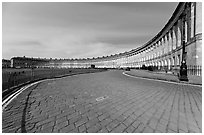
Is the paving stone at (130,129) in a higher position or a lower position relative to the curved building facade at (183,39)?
lower

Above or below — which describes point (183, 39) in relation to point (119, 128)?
above

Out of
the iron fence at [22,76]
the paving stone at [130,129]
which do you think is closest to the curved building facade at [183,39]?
the paving stone at [130,129]

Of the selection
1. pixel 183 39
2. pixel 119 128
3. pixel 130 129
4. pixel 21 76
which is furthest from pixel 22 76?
pixel 183 39

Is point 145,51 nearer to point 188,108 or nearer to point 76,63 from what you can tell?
point 188,108

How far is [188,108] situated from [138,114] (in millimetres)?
2134

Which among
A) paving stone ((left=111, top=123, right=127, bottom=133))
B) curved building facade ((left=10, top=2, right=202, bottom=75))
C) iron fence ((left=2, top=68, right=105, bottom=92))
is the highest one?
curved building facade ((left=10, top=2, right=202, bottom=75))

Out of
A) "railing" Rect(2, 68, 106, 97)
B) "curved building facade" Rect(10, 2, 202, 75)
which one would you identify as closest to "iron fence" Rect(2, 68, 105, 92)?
"railing" Rect(2, 68, 106, 97)

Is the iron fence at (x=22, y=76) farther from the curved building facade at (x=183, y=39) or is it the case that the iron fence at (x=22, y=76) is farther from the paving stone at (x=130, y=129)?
the curved building facade at (x=183, y=39)

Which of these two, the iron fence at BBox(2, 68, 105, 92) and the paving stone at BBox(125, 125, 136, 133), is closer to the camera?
the paving stone at BBox(125, 125, 136, 133)

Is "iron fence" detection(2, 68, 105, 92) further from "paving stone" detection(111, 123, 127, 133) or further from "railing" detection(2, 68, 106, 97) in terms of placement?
"paving stone" detection(111, 123, 127, 133)

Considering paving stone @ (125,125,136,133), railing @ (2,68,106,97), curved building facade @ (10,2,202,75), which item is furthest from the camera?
curved building facade @ (10,2,202,75)

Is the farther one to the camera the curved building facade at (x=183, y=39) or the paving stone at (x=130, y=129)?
the curved building facade at (x=183, y=39)

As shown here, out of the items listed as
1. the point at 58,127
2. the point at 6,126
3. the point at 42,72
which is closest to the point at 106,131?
the point at 58,127

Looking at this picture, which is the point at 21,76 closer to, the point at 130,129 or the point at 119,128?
the point at 119,128
